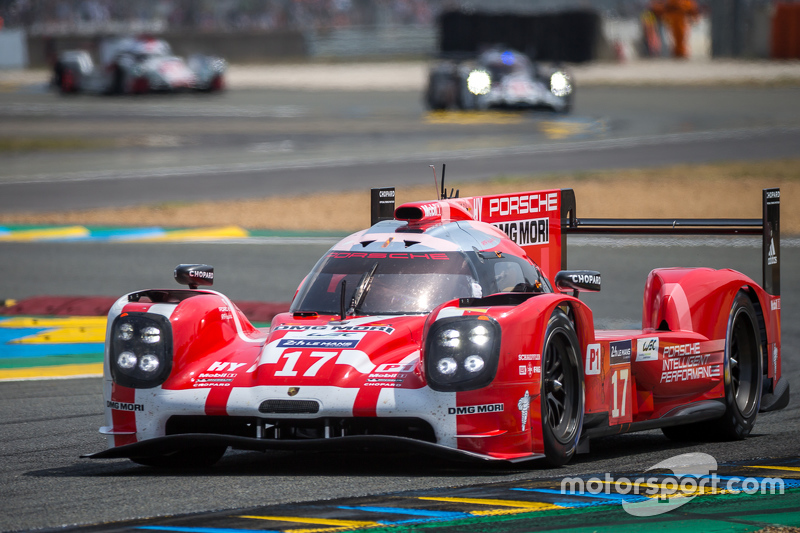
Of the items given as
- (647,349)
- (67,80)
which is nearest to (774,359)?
(647,349)

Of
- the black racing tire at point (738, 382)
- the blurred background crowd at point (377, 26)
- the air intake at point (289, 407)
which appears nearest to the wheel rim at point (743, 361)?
the black racing tire at point (738, 382)

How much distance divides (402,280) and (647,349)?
1414 millimetres

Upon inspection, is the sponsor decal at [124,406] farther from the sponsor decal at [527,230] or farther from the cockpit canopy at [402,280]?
the sponsor decal at [527,230]

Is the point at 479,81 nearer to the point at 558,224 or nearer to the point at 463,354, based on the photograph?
the point at 558,224

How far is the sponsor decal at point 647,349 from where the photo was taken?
6.94m

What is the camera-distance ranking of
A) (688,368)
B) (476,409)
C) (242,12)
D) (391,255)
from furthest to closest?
(242,12) → (688,368) → (391,255) → (476,409)

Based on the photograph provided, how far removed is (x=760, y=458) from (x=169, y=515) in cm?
304

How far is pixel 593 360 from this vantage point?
6.47m

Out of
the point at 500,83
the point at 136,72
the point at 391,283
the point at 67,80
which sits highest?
the point at 136,72

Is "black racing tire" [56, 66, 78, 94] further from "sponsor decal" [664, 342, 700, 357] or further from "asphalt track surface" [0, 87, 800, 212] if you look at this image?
"sponsor decal" [664, 342, 700, 357]

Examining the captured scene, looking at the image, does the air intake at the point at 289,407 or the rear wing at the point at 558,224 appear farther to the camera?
the rear wing at the point at 558,224

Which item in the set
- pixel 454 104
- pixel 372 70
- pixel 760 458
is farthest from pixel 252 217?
pixel 372 70

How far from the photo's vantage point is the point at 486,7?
2566 inches

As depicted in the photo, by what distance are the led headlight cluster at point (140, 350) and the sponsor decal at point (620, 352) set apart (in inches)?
87.6
